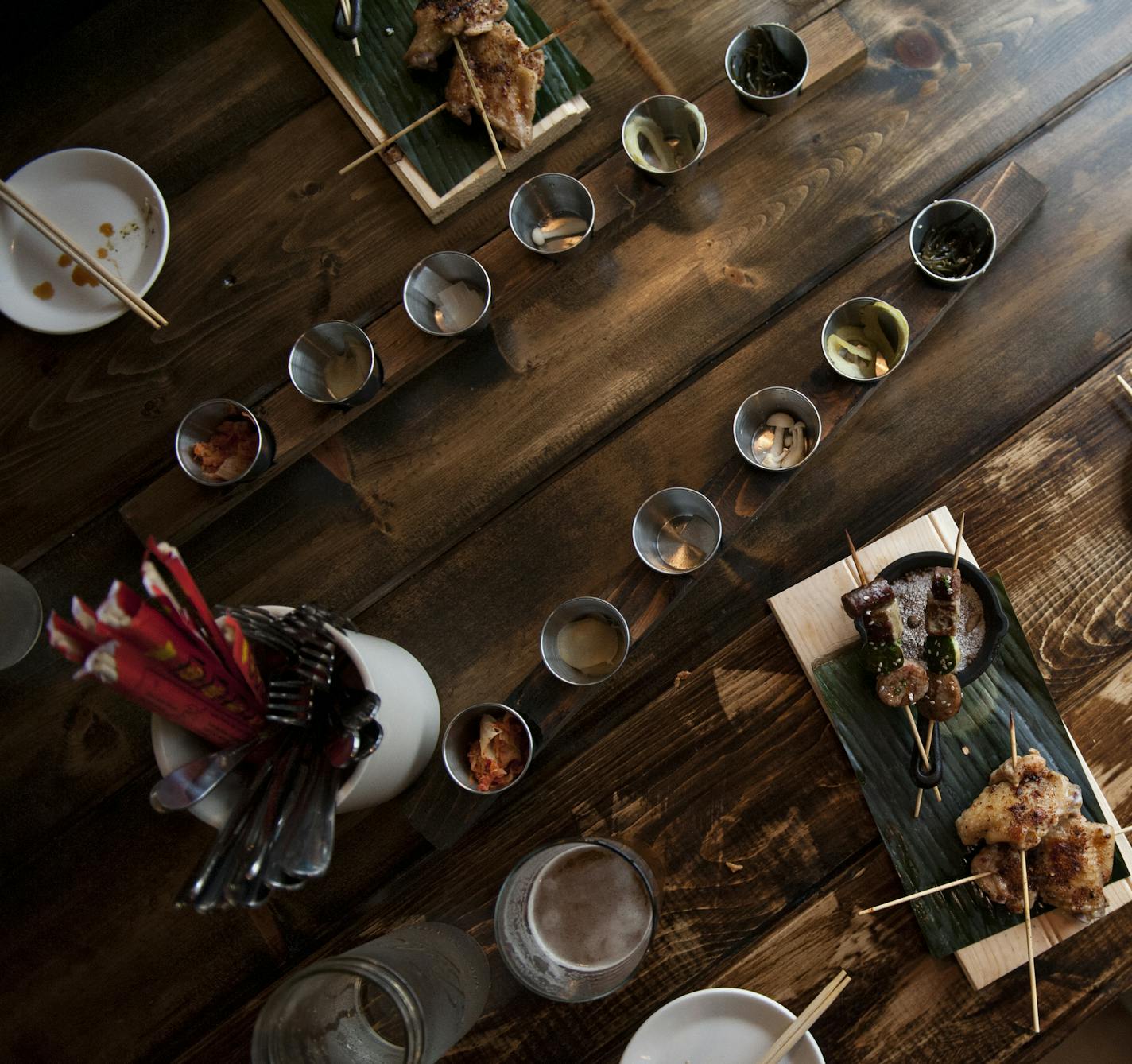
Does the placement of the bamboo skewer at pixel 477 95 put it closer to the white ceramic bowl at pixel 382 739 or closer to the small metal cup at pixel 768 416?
the small metal cup at pixel 768 416

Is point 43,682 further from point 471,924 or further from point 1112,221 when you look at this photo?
point 1112,221

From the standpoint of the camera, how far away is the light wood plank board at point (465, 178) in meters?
2.04

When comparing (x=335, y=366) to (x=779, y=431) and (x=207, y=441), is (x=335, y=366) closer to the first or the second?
(x=207, y=441)

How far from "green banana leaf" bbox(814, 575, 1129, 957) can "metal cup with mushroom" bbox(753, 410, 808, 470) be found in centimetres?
42

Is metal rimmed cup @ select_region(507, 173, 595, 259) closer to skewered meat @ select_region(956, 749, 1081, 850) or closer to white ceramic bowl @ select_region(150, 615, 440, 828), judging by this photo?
white ceramic bowl @ select_region(150, 615, 440, 828)

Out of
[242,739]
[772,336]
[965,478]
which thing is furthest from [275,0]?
[965,478]

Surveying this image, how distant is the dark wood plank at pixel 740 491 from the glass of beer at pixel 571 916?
212 mm

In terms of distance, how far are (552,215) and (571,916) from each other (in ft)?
4.77

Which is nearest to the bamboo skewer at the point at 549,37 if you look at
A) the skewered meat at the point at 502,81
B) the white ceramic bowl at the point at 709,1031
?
the skewered meat at the point at 502,81

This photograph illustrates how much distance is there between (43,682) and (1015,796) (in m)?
1.99

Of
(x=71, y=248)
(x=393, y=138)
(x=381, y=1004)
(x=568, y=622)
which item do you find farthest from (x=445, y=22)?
(x=381, y=1004)

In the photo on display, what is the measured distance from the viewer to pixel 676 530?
1965mm

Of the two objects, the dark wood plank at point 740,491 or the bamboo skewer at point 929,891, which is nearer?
the bamboo skewer at point 929,891

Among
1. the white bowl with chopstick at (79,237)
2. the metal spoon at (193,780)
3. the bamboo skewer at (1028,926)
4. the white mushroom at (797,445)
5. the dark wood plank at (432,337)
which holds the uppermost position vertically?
the white bowl with chopstick at (79,237)
